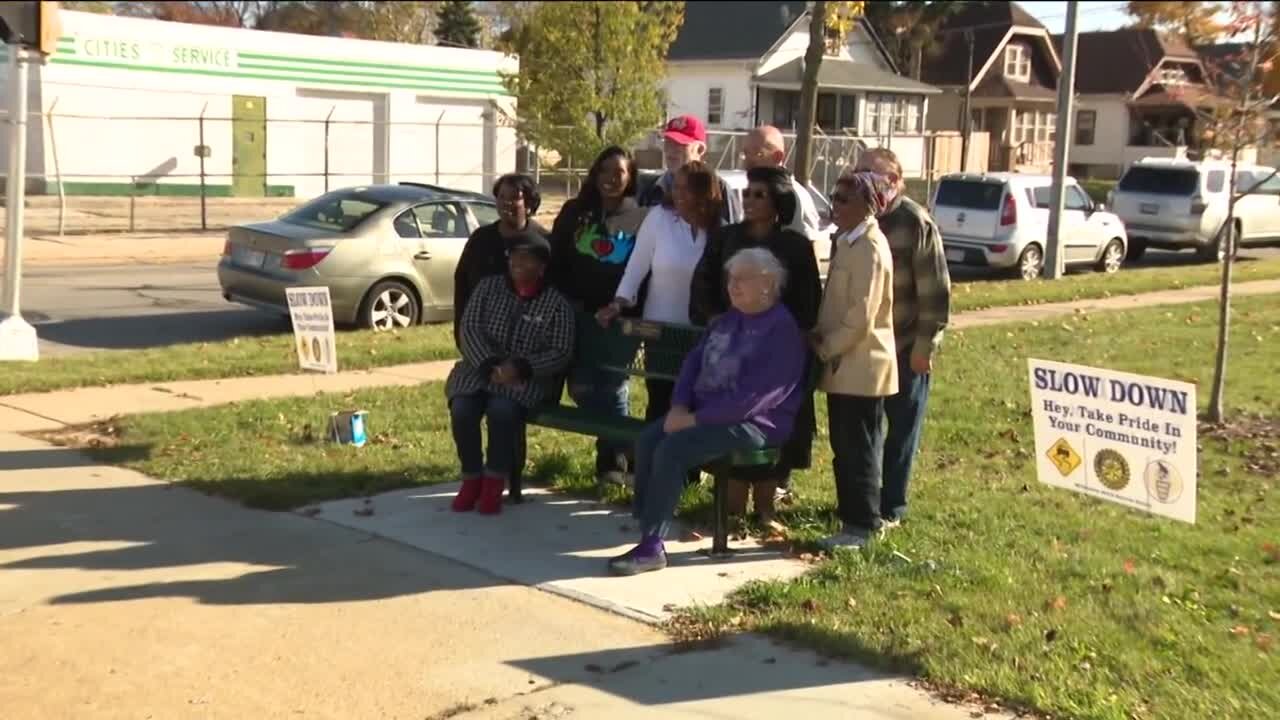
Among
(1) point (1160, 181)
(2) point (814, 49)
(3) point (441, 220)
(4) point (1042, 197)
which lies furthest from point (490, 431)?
(1) point (1160, 181)

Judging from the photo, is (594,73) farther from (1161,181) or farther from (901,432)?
(901,432)

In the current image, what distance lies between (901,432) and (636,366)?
1469 millimetres

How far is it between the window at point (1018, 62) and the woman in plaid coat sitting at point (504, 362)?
192ft

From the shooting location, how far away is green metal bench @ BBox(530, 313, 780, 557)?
657 cm

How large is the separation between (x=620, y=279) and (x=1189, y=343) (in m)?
8.15

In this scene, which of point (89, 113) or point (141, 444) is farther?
point (89, 113)

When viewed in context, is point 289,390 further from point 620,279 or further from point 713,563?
point 713,563

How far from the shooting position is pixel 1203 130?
1150 centimetres

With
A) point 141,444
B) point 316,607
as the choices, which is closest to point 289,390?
point 141,444

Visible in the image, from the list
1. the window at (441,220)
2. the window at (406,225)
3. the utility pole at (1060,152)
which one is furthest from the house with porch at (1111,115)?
the window at (406,225)

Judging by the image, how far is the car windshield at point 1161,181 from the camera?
25906mm

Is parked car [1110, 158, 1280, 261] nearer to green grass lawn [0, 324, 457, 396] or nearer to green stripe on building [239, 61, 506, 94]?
green grass lawn [0, 324, 457, 396]

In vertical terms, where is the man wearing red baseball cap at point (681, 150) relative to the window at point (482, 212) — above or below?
above

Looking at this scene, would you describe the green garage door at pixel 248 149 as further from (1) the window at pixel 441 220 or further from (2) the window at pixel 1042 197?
(1) the window at pixel 441 220
